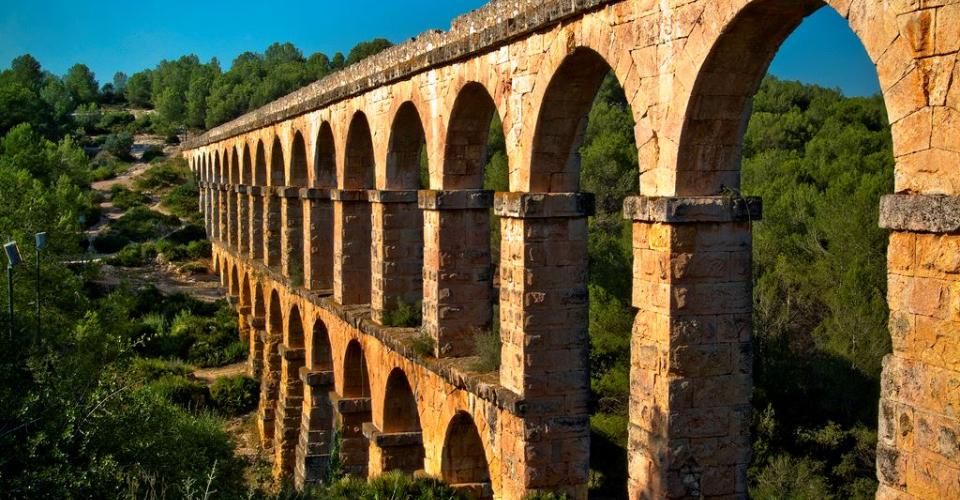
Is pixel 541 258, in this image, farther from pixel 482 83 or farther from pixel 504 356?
pixel 482 83

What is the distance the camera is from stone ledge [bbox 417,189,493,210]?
31.2 feet

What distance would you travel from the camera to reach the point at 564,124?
7.59m

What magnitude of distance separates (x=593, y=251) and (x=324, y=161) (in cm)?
534

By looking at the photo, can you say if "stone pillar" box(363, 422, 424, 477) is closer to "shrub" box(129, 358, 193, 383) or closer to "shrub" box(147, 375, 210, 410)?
"shrub" box(147, 375, 210, 410)

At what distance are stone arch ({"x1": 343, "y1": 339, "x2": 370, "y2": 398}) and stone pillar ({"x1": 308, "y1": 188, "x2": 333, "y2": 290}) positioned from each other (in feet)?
7.27

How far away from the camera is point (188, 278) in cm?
2961

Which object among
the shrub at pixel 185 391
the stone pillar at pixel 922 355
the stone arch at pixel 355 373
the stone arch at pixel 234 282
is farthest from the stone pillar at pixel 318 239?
the stone pillar at pixel 922 355

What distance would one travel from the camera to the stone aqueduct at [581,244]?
398 cm

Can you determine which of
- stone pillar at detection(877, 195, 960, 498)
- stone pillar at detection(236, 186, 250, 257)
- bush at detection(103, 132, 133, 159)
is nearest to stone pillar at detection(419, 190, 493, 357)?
stone pillar at detection(877, 195, 960, 498)

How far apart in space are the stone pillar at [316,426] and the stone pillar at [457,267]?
16.7ft

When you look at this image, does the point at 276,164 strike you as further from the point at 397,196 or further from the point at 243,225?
the point at 397,196

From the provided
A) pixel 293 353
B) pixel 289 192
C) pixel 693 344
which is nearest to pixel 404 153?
pixel 289 192

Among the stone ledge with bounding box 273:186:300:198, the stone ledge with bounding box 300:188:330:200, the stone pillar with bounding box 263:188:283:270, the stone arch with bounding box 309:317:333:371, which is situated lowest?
the stone arch with bounding box 309:317:333:371

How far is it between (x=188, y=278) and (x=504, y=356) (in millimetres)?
23459
